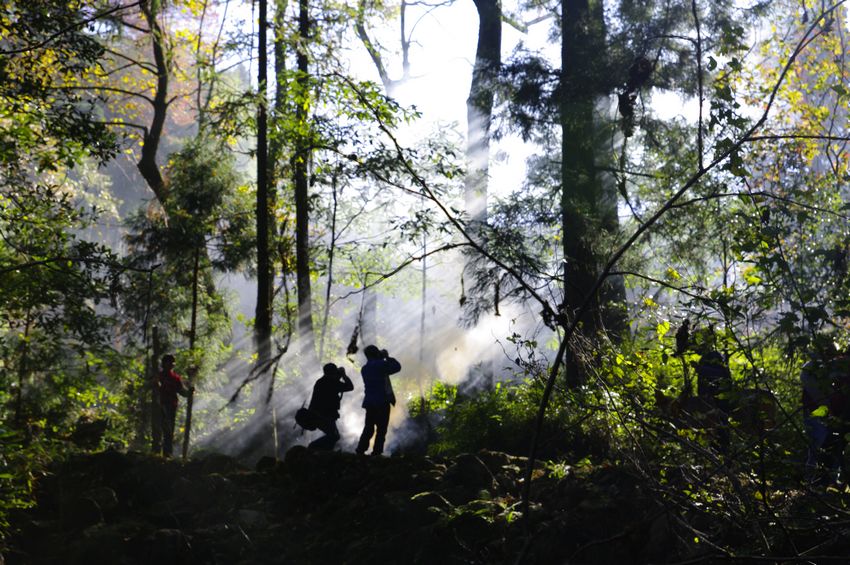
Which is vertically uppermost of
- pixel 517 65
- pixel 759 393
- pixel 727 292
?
pixel 517 65

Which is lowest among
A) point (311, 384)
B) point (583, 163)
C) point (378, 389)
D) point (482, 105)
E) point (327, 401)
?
point (327, 401)

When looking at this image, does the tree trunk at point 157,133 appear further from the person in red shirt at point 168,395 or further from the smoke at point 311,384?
the person in red shirt at point 168,395

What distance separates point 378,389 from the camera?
11.6 metres

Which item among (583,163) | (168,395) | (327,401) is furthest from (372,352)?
(583,163)

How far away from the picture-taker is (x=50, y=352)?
1099 cm

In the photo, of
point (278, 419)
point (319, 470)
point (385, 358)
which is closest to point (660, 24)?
point (385, 358)

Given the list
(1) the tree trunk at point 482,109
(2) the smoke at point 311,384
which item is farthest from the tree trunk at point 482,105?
(2) the smoke at point 311,384

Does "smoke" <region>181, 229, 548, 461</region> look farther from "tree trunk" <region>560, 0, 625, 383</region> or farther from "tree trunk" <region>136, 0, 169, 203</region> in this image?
"tree trunk" <region>136, 0, 169, 203</region>

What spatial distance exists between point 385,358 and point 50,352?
4799 millimetres

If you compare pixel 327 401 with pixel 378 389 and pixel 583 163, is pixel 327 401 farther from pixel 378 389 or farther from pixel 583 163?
pixel 583 163

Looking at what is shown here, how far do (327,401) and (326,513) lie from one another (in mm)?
2642

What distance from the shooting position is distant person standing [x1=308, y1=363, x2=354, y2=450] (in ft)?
38.3

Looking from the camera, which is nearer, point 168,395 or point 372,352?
point 372,352

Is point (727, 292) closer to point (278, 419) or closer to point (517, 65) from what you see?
point (517, 65)
